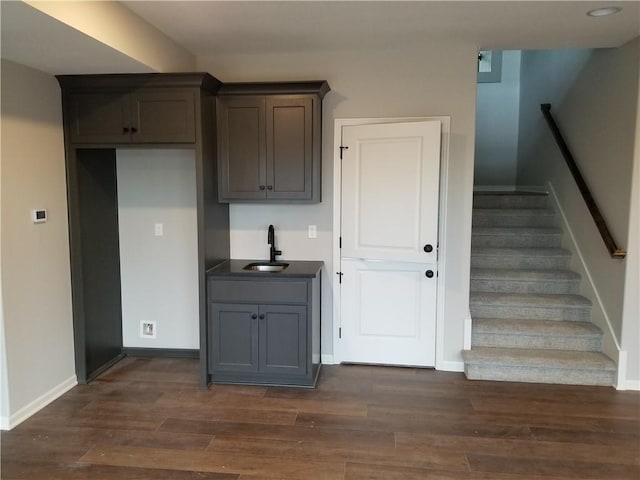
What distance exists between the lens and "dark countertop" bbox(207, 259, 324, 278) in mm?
3400

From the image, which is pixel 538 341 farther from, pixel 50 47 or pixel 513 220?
pixel 50 47

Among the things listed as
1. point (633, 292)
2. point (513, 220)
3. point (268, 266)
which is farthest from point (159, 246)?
point (633, 292)

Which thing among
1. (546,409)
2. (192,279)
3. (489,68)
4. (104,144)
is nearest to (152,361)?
(192,279)

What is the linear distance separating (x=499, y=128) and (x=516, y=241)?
2.03 meters

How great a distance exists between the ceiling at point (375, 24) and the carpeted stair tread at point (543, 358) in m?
2.43

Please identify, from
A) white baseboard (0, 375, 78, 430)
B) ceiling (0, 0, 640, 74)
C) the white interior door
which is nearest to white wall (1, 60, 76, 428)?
white baseboard (0, 375, 78, 430)

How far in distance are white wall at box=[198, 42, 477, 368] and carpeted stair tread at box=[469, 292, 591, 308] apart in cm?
39

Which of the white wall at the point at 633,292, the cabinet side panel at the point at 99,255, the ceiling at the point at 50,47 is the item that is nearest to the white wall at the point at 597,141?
the white wall at the point at 633,292

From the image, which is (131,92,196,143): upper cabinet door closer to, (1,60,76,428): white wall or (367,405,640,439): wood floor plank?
(1,60,76,428): white wall

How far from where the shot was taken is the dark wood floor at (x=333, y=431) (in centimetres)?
250

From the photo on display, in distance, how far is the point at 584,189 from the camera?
13.1 ft

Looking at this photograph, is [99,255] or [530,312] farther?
[530,312]

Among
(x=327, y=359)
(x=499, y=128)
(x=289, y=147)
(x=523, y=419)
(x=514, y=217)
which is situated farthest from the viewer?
(x=499, y=128)

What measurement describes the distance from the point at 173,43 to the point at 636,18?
321cm
